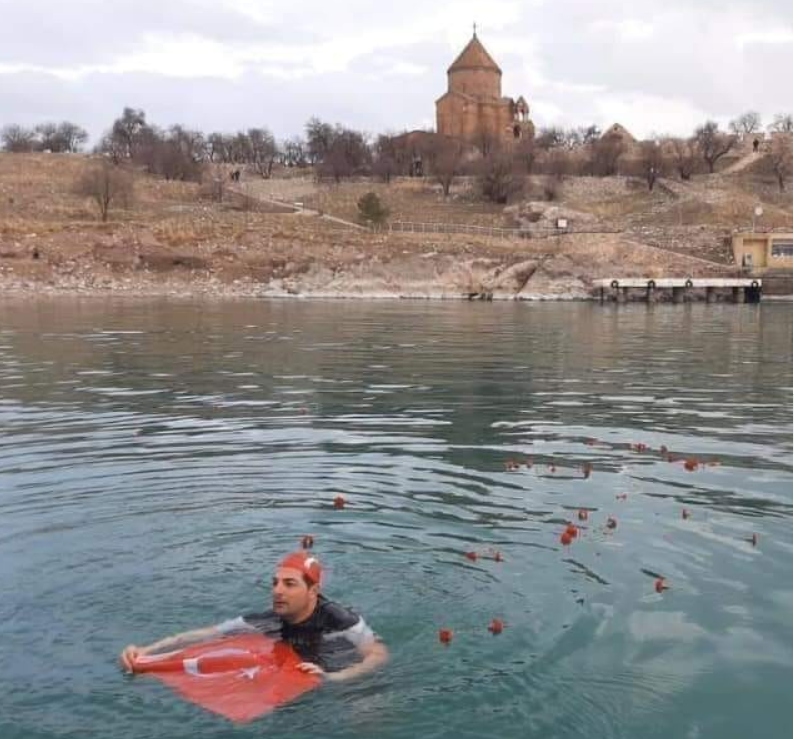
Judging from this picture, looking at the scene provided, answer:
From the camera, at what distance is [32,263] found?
68.2 m

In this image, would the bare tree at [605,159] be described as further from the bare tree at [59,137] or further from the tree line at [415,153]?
the bare tree at [59,137]

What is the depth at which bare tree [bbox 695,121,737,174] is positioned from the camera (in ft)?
415

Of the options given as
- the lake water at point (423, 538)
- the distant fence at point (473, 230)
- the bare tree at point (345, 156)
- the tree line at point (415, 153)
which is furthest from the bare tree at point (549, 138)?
the lake water at point (423, 538)

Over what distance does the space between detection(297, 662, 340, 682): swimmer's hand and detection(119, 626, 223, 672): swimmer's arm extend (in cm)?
88

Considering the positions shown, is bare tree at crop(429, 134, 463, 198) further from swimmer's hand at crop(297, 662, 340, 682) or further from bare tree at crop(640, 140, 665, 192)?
swimmer's hand at crop(297, 662, 340, 682)

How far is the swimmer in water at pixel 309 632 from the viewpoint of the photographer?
7059mm

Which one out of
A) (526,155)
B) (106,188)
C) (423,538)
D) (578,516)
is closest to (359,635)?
(423,538)

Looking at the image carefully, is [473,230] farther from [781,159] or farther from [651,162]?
[781,159]

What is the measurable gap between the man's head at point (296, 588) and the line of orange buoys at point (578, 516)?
3.68ft

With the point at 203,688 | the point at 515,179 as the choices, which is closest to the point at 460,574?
the point at 203,688

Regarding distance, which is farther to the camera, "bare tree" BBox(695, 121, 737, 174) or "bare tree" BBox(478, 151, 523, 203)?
"bare tree" BBox(695, 121, 737, 174)

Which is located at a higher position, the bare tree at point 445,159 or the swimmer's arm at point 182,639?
the bare tree at point 445,159

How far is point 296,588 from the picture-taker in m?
7.13

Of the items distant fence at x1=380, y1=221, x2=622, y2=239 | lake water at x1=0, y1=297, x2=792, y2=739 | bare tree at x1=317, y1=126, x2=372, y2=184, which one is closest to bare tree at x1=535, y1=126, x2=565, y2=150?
bare tree at x1=317, y1=126, x2=372, y2=184
